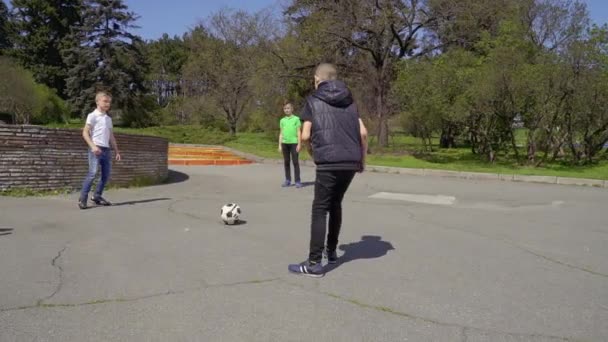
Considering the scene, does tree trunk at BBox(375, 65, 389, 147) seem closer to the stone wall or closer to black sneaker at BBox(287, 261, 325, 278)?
the stone wall

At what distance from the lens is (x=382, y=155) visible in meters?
23.6

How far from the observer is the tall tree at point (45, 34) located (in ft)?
176

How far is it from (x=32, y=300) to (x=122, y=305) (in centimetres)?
69

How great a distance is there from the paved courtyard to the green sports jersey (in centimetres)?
347

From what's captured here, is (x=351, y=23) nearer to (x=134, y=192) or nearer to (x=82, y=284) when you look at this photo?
(x=134, y=192)

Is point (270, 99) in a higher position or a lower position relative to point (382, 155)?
higher

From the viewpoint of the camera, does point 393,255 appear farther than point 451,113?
No

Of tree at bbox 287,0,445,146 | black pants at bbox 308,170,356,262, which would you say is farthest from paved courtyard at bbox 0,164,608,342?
tree at bbox 287,0,445,146

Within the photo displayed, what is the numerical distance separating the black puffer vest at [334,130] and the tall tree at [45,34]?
54.9 m

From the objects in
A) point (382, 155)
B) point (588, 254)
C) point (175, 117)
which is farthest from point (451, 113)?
point (175, 117)

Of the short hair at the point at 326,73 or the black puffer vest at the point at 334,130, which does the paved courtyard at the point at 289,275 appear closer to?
the black puffer vest at the point at 334,130

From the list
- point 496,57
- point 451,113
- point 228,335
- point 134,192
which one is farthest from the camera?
point 451,113

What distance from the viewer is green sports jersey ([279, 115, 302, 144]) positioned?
38.7 feet

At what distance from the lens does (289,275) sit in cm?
464
